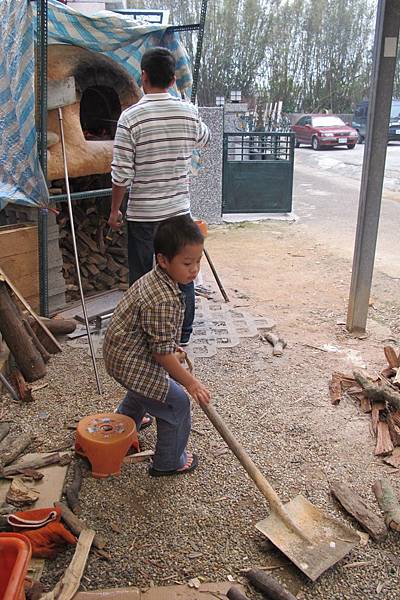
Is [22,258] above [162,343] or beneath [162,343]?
beneath

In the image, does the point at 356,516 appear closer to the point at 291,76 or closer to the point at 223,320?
the point at 223,320

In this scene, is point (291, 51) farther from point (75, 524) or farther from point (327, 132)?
point (75, 524)

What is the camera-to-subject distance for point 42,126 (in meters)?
4.72

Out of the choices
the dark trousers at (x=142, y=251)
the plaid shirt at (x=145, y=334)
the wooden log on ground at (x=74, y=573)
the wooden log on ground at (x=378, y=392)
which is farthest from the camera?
the dark trousers at (x=142, y=251)

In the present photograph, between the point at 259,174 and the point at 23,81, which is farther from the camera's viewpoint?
the point at 259,174

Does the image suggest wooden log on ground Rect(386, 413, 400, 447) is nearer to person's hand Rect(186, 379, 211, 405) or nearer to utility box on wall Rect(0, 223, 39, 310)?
person's hand Rect(186, 379, 211, 405)

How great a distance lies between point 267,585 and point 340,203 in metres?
11.4

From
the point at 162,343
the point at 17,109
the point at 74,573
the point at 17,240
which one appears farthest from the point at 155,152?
the point at 74,573

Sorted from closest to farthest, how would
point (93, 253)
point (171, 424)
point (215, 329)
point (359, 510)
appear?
point (359, 510) < point (171, 424) < point (215, 329) < point (93, 253)

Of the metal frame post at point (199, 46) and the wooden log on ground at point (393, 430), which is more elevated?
the metal frame post at point (199, 46)

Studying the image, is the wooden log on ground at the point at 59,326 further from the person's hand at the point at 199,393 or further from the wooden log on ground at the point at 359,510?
the wooden log on ground at the point at 359,510

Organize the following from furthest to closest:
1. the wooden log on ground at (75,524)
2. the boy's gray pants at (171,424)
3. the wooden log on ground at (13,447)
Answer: the wooden log on ground at (13,447) < the boy's gray pants at (171,424) < the wooden log on ground at (75,524)

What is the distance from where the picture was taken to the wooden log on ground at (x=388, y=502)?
2729 mm

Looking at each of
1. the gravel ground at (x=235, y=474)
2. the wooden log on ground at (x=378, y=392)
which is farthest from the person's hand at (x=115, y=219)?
the wooden log on ground at (x=378, y=392)
